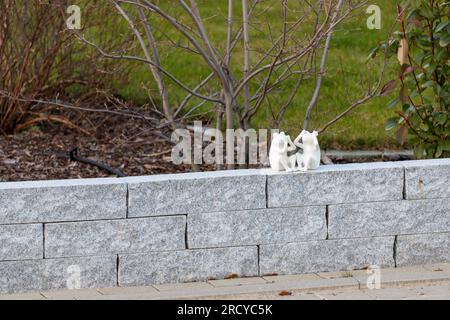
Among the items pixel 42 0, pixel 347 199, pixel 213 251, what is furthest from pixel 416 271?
pixel 42 0

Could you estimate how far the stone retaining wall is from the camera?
5.12 meters

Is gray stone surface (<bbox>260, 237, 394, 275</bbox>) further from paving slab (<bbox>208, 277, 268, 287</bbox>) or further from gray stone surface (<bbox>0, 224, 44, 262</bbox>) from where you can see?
gray stone surface (<bbox>0, 224, 44, 262</bbox>)

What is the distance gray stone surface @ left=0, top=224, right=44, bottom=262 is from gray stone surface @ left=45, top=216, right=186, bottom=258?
1.7 inches

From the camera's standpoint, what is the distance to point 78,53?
25.7 feet

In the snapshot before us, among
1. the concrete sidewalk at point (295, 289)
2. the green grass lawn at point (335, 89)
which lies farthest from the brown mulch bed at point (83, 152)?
the concrete sidewalk at point (295, 289)

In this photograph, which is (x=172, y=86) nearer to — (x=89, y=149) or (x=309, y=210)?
(x=89, y=149)

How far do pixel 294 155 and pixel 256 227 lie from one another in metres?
0.42

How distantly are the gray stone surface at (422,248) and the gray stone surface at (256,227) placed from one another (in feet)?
1.50

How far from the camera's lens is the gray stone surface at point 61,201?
16.6ft

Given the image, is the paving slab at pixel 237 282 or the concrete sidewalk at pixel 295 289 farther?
the paving slab at pixel 237 282

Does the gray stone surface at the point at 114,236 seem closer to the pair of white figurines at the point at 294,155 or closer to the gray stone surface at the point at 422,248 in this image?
the pair of white figurines at the point at 294,155

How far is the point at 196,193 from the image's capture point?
5.24 metres

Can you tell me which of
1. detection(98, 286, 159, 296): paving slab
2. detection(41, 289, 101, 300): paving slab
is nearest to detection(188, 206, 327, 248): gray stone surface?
detection(98, 286, 159, 296): paving slab

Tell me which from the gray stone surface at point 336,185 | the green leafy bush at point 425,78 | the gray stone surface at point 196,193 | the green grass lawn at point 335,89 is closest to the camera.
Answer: the gray stone surface at point 196,193
